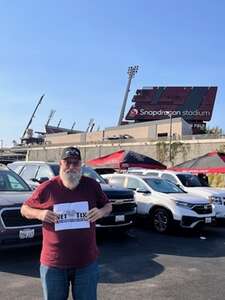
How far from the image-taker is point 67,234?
3.87 meters

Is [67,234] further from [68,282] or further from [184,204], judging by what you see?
[184,204]

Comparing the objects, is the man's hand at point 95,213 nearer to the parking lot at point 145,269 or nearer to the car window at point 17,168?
the parking lot at point 145,269

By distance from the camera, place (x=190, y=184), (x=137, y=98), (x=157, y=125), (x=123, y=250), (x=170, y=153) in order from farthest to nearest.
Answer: (x=137, y=98) < (x=157, y=125) < (x=170, y=153) < (x=190, y=184) < (x=123, y=250)

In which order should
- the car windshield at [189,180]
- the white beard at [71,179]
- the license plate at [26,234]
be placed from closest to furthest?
the white beard at [71,179] < the license plate at [26,234] < the car windshield at [189,180]

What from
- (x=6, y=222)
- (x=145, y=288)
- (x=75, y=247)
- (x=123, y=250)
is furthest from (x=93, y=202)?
(x=123, y=250)

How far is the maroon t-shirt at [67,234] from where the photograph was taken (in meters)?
3.84

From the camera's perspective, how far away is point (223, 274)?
26.3ft

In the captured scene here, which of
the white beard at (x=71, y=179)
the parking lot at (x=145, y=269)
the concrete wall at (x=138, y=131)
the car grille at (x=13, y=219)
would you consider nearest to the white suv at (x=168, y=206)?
the parking lot at (x=145, y=269)

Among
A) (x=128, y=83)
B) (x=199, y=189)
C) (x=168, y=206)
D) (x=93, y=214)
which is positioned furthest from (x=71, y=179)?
(x=128, y=83)

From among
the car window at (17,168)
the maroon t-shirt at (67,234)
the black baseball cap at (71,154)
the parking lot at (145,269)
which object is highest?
the car window at (17,168)

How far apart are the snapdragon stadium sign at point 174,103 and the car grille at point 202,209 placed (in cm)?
7821

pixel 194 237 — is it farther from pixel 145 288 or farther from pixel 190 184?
pixel 145 288

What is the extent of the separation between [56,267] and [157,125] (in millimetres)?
69033

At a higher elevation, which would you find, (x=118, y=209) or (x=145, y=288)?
(x=118, y=209)
